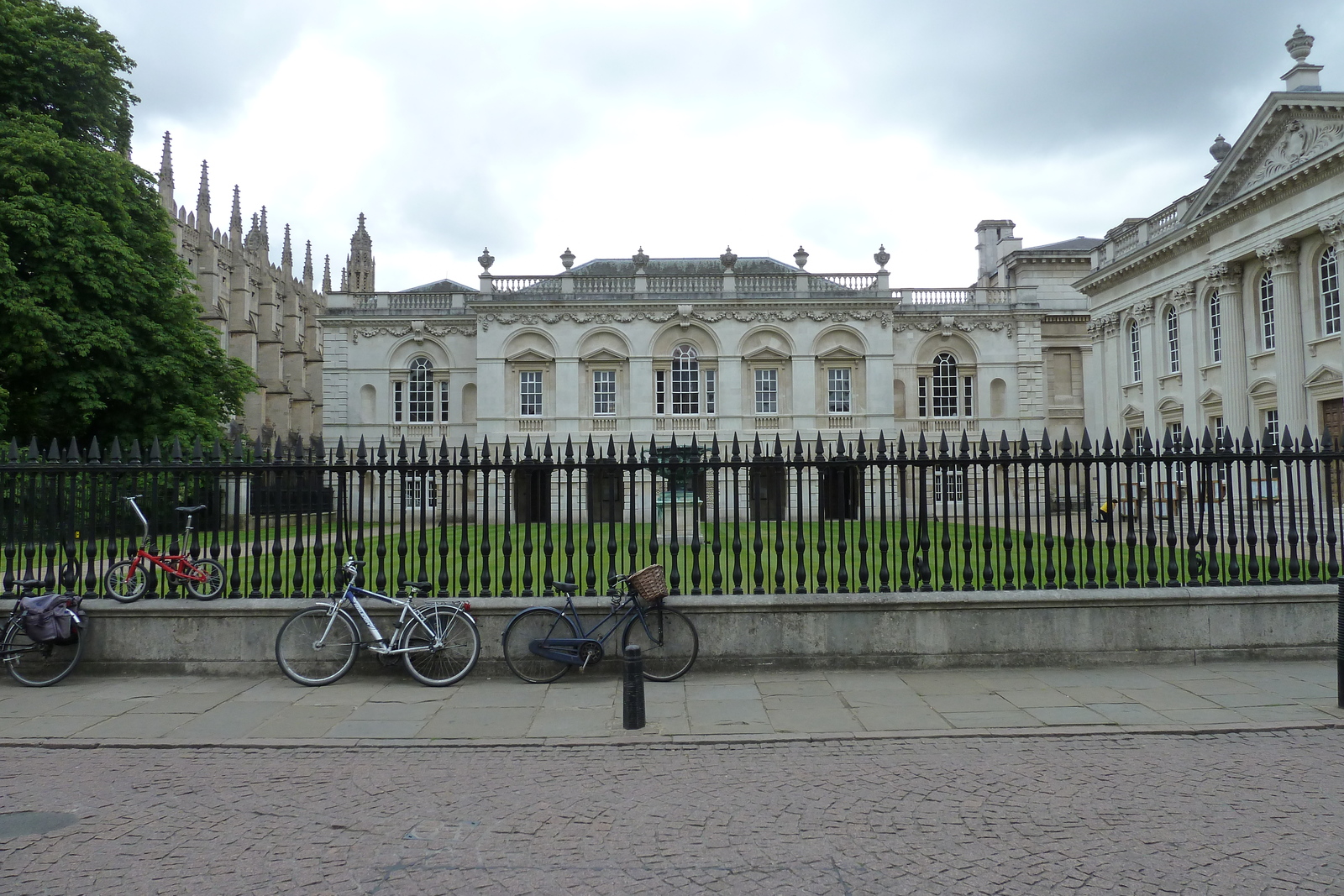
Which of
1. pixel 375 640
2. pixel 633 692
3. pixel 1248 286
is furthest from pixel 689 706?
pixel 1248 286

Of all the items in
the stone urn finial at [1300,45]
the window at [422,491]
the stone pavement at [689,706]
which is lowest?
the stone pavement at [689,706]

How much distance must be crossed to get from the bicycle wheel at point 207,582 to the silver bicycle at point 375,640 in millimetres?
1083

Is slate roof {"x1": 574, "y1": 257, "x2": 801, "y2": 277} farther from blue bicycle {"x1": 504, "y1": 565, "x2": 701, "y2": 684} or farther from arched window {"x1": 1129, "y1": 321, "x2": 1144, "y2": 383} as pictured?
blue bicycle {"x1": 504, "y1": 565, "x2": 701, "y2": 684}

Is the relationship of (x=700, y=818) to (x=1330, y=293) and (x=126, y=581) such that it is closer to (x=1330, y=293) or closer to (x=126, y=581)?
(x=126, y=581)

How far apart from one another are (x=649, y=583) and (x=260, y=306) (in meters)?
55.2

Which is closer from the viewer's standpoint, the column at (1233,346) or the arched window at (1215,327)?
the column at (1233,346)

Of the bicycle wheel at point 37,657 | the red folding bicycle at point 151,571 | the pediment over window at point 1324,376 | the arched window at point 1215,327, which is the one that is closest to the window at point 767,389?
the arched window at point 1215,327

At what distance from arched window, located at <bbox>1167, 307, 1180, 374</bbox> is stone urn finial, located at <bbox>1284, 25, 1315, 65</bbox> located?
351 inches

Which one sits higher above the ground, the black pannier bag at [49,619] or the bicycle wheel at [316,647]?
the black pannier bag at [49,619]

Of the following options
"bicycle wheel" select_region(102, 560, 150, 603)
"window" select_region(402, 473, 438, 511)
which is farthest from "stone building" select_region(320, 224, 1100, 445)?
"bicycle wheel" select_region(102, 560, 150, 603)

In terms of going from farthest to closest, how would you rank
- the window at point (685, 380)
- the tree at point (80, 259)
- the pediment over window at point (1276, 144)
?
the window at point (685, 380) → the pediment over window at point (1276, 144) → the tree at point (80, 259)

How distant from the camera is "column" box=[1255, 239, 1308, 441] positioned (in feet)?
83.3

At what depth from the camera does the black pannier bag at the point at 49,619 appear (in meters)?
7.25

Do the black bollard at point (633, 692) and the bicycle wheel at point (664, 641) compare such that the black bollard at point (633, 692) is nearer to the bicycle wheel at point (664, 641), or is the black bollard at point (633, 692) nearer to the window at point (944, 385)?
the bicycle wheel at point (664, 641)
